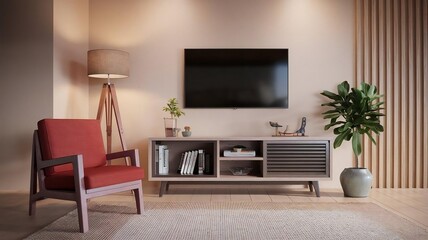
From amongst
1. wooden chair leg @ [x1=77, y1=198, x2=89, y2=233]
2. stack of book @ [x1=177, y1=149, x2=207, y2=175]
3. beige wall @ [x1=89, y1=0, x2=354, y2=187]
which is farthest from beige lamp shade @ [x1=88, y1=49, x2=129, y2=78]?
wooden chair leg @ [x1=77, y1=198, x2=89, y2=233]

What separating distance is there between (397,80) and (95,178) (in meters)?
3.53

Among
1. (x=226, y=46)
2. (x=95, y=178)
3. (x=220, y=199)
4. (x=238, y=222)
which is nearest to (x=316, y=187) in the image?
(x=220, y=199)

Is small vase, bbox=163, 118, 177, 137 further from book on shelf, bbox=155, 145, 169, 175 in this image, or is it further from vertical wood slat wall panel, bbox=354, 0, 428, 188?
vertical wood slat wall panel, bbox=354, 0, 428, 188

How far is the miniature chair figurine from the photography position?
2607 mm

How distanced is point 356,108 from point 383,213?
1.17 m

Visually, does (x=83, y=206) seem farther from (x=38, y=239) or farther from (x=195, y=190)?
(x=195, y=190)

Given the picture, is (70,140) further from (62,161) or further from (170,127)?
(170,127)

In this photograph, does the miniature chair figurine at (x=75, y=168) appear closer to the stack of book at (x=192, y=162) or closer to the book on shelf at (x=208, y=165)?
the stack of book at (x=192, y=162)

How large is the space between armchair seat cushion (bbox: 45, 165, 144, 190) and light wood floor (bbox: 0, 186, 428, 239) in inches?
12.2

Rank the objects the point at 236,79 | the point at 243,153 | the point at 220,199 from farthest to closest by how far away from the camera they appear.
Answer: the point at 236,79, the point at 243,153, the point at 220,199

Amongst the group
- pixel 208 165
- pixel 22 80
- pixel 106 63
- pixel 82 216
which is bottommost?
pixel 82 216

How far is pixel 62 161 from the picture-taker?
8.84ft

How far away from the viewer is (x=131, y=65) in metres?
4.41

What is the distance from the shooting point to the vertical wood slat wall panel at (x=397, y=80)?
4367 mm
